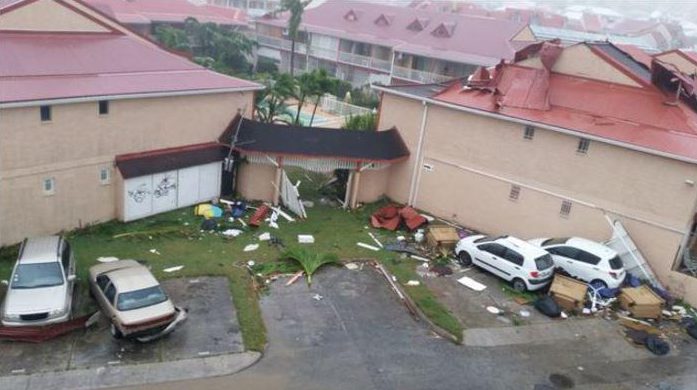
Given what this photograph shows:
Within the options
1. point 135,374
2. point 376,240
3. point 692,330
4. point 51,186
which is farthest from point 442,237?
point 51,186

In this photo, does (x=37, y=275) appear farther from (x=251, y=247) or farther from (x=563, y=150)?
(x=563, y=150)

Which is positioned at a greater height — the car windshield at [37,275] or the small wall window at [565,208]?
the small wall window at [565,208]

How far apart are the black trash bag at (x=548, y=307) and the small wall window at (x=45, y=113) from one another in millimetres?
18080

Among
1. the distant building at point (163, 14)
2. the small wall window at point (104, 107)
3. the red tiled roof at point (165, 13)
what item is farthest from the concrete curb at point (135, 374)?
the red tiled roof at point (165, 13)

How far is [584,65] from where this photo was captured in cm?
2578

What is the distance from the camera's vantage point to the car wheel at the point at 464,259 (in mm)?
23130

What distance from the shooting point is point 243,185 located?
90.3ft

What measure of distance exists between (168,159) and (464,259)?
1278cm

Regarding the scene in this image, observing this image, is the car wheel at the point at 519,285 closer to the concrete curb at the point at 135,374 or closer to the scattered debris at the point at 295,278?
the scattered debris at the point at 295,278

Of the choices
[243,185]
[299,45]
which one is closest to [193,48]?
[299,45]

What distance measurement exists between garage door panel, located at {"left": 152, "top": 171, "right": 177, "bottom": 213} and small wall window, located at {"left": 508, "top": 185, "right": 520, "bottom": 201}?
1427cm

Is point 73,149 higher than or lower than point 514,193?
higher

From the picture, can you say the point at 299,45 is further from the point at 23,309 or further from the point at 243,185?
the point at 23,309

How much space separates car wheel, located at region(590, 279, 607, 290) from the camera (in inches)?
843
